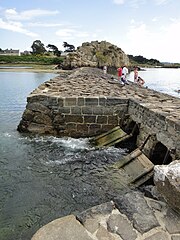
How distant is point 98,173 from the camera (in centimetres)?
657

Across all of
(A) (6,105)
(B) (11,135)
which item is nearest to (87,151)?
(B) (11,135)

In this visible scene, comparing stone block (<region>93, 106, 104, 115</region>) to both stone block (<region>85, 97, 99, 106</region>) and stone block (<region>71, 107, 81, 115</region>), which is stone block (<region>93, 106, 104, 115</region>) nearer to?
stone block (<region>85, 97, 99, 106</region>)

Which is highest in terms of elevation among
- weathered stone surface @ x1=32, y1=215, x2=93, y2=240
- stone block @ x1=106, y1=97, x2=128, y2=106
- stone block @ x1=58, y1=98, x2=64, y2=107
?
weathered stone surface @ x1=32, y1=215, x2=93, y2=240

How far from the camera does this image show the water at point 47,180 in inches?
188

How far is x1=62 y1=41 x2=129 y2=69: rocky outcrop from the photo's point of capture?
2199 inches

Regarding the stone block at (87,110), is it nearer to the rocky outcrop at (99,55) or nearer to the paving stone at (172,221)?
the paving stone at (172,221)

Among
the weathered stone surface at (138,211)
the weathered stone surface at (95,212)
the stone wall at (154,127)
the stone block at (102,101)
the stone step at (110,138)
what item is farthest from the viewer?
the stone block at (102,101)

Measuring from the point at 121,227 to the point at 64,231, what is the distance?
532mm

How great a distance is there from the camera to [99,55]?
6469 cm

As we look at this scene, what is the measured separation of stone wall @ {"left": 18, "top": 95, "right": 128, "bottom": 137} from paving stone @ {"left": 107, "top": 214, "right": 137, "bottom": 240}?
6.70 m

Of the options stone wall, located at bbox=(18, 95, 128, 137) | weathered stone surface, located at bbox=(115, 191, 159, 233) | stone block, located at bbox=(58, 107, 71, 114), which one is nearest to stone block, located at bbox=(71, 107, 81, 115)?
stone wall, located at bbox=(18, 95, 128, 137)

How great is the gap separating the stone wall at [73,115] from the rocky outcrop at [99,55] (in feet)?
150

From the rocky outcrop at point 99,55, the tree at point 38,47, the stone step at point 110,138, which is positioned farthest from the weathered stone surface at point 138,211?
the tree at point 38,47

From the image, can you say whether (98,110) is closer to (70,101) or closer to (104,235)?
(70,101)
